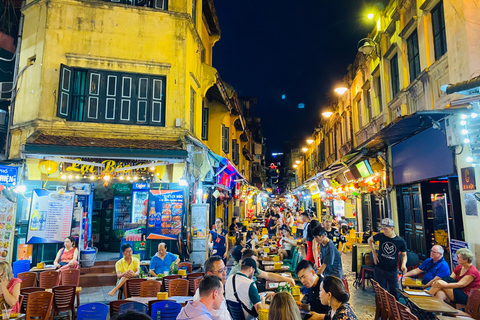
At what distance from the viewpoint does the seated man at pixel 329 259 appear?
279 inches

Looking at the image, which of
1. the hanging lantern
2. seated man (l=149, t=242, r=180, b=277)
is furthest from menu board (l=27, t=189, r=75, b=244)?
seated man (l=149, t=242, r=180, b=277)

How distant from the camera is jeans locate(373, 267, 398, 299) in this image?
735cm

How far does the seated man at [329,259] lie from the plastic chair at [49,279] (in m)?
6.59

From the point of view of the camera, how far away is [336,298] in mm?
4160

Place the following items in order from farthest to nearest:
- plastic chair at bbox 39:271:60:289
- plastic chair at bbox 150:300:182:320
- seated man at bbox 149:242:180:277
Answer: seated man at bbox 149:242:180:277 → plastic chair at bbox 39:271:60:289 → plastic chair at bbox 150:300:182:320

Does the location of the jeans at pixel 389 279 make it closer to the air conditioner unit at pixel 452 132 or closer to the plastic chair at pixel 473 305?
the plastic chair at pixel 473 305

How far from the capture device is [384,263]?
24.6 ft

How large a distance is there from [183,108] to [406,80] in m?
8.60

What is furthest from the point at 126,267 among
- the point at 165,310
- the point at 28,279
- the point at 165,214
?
the point at 165,214

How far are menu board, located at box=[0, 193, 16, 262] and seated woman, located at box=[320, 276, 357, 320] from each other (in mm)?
10880

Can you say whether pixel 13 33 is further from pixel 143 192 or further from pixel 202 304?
pixel 202 304

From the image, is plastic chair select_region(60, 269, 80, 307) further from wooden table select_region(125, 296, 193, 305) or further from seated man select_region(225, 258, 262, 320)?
seated man select_region(225, 258, 262, 320)

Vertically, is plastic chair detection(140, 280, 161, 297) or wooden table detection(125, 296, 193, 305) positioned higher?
plastic chair detection(140, 280, 161, 297)

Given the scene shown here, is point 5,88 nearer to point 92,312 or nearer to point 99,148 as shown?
point 99,148
